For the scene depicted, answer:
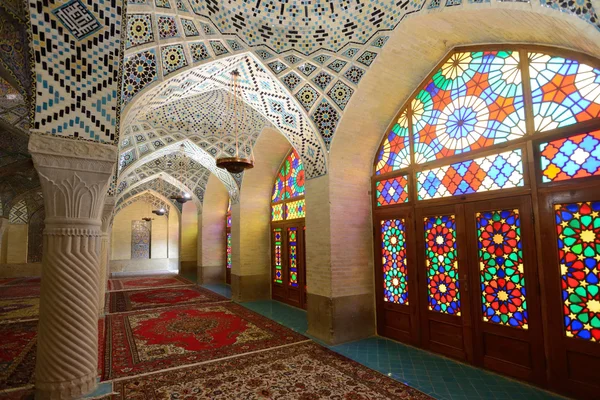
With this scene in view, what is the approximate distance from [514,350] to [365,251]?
7.87 ft

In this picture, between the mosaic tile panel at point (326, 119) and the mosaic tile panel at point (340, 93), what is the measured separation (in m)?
0.12

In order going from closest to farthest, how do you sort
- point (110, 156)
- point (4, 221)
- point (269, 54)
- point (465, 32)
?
point (110, 156)
point (465, 32)
point (269, 54)
point (4, 221)

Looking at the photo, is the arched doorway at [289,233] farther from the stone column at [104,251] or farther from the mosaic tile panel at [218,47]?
the stone column at [104,251]

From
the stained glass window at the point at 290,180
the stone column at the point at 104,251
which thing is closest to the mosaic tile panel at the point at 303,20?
the stained glass window at the point at 290,180

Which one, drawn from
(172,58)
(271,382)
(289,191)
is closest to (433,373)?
(271,382)

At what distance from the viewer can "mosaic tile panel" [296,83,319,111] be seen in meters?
5.33

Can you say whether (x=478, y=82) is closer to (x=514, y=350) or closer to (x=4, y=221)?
(x=514, y=350)

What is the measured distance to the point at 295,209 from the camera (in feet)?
26.3

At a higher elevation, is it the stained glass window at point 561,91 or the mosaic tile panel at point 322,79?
the mosaic tile panel at point 322,79

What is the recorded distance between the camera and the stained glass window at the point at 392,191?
17.2 feet

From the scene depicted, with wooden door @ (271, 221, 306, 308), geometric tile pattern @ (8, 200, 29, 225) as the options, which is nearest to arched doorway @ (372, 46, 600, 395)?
wooden door @ (271, 221, 306, 308)

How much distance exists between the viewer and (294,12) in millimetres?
4566

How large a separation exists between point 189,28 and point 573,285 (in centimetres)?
507

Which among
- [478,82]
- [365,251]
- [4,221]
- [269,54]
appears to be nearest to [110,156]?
[269,54]
